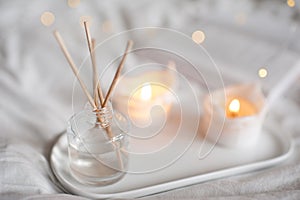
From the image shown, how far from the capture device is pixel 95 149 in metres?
0.51

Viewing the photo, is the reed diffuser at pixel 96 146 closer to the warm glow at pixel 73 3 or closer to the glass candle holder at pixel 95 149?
the glass candle holder at pixel 95 149

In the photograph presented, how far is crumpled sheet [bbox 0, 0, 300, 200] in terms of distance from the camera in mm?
481

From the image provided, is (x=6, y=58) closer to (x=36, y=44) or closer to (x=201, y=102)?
(x=36, y=44)

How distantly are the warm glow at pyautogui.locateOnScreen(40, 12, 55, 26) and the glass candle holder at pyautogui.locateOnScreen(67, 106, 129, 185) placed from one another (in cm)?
36

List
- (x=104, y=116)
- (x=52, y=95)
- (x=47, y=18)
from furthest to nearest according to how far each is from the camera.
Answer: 1. (x=47, y=18)
2. (x=52, y=95)
3. (x=104, y=116)

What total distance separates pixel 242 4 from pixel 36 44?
1.46 feet

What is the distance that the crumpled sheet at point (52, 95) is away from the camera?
1.58 ft

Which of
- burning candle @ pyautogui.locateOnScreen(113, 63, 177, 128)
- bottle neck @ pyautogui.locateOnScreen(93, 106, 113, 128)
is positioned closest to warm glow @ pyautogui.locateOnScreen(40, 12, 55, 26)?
burning candle @ pyautogui.locateOnScreen(113, 63, 177, 128)

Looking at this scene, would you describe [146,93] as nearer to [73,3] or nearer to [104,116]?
[104,116]

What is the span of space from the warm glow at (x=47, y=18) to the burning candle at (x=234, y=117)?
389mm

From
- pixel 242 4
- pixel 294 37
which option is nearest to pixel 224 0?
pixel 242 4

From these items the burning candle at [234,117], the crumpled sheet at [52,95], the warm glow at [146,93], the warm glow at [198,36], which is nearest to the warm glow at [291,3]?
the crumpled sheet at [52,95]

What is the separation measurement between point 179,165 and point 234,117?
0.10m

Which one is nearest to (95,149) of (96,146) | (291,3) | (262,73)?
(96,146)
